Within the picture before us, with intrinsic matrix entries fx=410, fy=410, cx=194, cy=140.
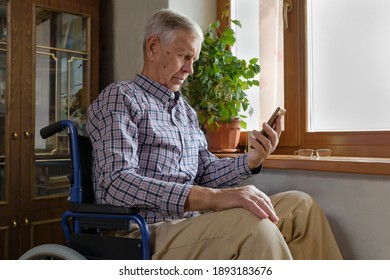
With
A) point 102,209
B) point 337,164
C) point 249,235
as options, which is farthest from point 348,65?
point 102,209

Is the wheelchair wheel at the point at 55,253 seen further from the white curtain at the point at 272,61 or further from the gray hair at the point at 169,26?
the white curtain at the point at 272,61

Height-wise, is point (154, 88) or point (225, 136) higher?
point (154, 88)

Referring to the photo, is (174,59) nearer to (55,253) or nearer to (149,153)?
(149,153)

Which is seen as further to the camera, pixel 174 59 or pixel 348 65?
pixel 348 65

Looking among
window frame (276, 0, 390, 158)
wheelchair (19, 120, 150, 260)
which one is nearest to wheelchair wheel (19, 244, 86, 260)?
wheelchair (19, 120, 150, 260)

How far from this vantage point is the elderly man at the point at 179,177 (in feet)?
3.28

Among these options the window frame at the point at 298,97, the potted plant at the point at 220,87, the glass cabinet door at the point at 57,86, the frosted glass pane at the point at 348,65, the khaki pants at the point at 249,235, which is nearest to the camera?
the khaki pants at the point at 249,235

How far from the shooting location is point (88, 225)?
1.15 meters

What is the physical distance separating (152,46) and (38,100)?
91 centimetres

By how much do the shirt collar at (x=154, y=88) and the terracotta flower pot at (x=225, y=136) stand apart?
1.78 ft

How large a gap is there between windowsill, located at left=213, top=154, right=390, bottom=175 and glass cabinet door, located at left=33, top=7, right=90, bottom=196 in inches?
43.0

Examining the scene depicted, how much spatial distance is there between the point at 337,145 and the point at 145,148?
86 cm

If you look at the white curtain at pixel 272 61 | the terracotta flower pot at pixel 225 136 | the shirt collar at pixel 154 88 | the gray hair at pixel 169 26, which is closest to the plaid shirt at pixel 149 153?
the shirt collar at pixel 154 88
